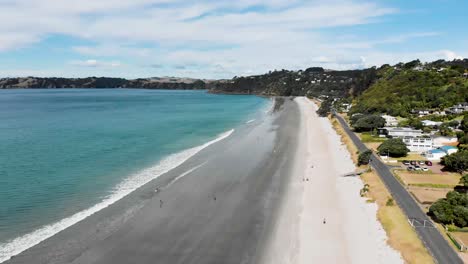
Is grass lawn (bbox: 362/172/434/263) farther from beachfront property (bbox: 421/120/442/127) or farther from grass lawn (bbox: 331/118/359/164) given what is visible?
beachfront property (bbox: 421/120/442/127)

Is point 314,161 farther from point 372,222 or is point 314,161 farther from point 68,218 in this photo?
point 68,218

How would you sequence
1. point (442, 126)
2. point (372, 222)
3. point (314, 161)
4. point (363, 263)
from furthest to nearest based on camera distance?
point (442, 126) → point (314, 161) → point (372, 222) → point (363, 263)

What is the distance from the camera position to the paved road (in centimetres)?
2570

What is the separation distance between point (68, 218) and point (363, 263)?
26.1m

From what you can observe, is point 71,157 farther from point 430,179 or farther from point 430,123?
point 430,123

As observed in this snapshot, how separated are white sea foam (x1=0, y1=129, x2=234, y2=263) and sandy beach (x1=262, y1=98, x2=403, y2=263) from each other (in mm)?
17639

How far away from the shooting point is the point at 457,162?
154ft

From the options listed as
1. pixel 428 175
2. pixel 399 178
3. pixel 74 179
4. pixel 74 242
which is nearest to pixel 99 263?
pixel 74 242

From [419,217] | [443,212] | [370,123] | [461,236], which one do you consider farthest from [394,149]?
[461,236]

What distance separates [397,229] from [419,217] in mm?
3695

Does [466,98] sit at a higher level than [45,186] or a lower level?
higher

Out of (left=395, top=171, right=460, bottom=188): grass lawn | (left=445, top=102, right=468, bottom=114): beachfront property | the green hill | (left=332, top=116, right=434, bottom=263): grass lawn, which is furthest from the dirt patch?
the green hill

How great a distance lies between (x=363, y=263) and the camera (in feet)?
85.3

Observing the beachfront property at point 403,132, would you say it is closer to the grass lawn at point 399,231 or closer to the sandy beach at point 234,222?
the sandy beach at point 234,222
